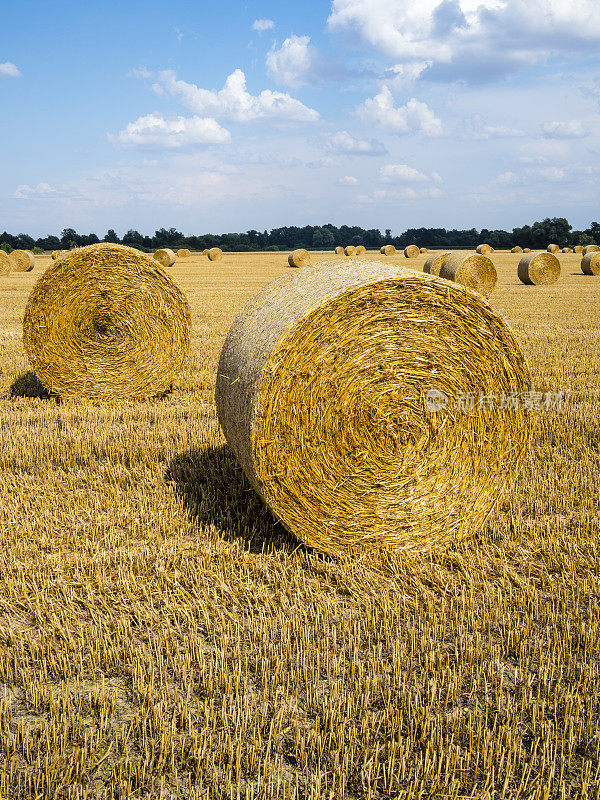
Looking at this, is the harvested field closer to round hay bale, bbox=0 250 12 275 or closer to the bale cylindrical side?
the bale cylindrical side

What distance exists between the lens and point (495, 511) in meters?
4.94

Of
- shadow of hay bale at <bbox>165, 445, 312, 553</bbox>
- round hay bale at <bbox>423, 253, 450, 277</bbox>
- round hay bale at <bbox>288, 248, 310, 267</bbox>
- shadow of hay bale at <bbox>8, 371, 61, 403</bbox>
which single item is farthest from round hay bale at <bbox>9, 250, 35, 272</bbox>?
shadow of hay bale at <bbox>165, 445, 312, 553</bbox>

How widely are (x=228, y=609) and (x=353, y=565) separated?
0.89 meters

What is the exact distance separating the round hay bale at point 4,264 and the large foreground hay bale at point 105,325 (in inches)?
952

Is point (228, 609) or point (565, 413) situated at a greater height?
point (565, 413)

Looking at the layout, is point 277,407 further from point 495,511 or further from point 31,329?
Result: point 31,329

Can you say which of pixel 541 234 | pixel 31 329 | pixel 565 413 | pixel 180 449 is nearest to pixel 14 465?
pixel 180 449

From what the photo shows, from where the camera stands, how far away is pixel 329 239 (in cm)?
9794

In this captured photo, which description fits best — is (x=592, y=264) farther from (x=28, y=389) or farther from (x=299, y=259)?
(x=28, y=389)

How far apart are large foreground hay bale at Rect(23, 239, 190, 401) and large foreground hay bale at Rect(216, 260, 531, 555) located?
3.95 metres

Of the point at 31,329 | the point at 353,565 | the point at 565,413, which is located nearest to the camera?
the point at 353,565

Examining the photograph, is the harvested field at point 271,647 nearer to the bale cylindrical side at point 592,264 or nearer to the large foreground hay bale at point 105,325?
the large foreground hay bale at point 105,325

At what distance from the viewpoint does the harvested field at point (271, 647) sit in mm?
2617

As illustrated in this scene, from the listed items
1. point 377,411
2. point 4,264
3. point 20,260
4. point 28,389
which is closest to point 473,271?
point 28,389
